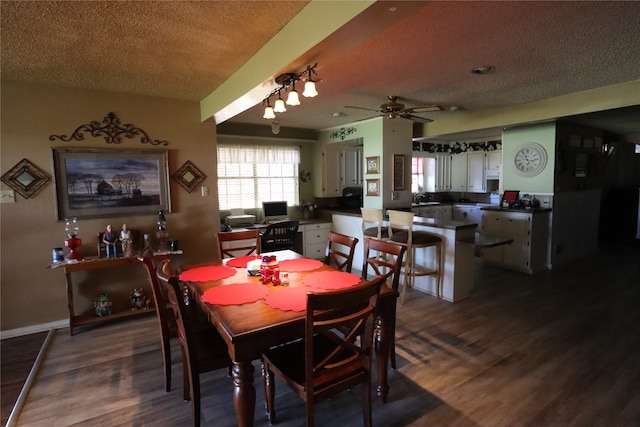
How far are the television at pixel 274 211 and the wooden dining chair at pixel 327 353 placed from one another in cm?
341

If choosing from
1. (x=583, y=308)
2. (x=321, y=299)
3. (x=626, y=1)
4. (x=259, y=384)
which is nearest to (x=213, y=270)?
(x=259, y=384)

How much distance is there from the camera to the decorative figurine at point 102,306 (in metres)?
3.13

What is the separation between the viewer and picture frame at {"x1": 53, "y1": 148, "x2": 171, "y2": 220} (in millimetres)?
3045

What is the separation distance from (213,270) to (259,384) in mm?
860

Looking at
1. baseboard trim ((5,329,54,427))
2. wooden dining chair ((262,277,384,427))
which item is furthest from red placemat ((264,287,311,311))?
baseboard trim ((5,329,54,427))

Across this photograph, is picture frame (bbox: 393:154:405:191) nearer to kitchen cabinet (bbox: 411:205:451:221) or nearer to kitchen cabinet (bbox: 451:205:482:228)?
kitchen cabinet (bbox: 411:205:451:221)

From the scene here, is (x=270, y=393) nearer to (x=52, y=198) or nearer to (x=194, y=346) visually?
(x=194, y=346)

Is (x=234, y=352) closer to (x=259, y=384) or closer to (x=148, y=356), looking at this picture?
(x=259, y=384)

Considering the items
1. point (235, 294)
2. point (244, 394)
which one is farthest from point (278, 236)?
point (244, 394)

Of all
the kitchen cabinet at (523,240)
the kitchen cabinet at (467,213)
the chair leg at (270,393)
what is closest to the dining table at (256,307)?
the chair leg at (270,393)

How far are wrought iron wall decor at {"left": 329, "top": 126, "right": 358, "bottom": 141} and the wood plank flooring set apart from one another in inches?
111

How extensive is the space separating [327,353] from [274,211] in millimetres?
3599

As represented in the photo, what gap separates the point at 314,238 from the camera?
5.29 metres

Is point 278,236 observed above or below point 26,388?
above
